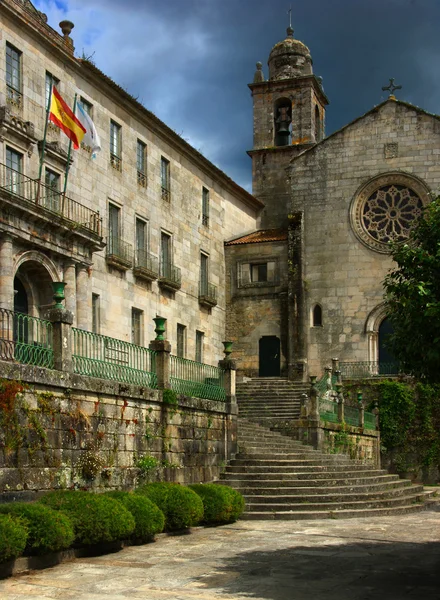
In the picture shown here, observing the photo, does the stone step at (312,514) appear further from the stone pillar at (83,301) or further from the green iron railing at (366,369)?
the green iron railing at (366,369)

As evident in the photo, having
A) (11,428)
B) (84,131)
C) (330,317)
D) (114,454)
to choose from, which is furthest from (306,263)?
(11,428)

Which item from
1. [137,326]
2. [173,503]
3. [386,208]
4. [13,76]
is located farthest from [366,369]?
[173,503]

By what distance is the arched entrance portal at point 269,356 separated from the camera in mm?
36438

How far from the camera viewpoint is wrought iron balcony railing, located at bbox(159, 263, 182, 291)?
31634 millimetres

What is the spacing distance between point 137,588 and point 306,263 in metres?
26.5

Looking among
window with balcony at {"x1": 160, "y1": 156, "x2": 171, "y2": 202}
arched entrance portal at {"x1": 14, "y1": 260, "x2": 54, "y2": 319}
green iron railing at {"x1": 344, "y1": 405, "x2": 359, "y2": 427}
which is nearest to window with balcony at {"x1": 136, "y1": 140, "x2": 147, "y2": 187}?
window with balcony at {"x1": 160, "y1": 156, "x2": 171, "y2": 202}

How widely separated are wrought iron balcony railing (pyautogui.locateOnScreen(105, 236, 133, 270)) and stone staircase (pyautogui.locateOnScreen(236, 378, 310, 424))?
20.1 feet

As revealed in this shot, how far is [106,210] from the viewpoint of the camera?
28.5m

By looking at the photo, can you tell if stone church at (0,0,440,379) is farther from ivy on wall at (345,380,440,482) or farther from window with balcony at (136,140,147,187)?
ivy on wall at (345,380,440,482)

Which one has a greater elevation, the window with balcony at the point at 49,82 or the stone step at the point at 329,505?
the window with balcony at the point at 49,82

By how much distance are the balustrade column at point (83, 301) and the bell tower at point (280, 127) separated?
53.8 ft

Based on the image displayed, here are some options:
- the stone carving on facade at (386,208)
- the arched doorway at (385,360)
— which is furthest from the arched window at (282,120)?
the arched doorway at (385,360)

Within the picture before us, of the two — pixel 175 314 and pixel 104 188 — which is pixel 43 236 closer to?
pixel 104 188

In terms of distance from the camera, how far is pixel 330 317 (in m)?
36.0
